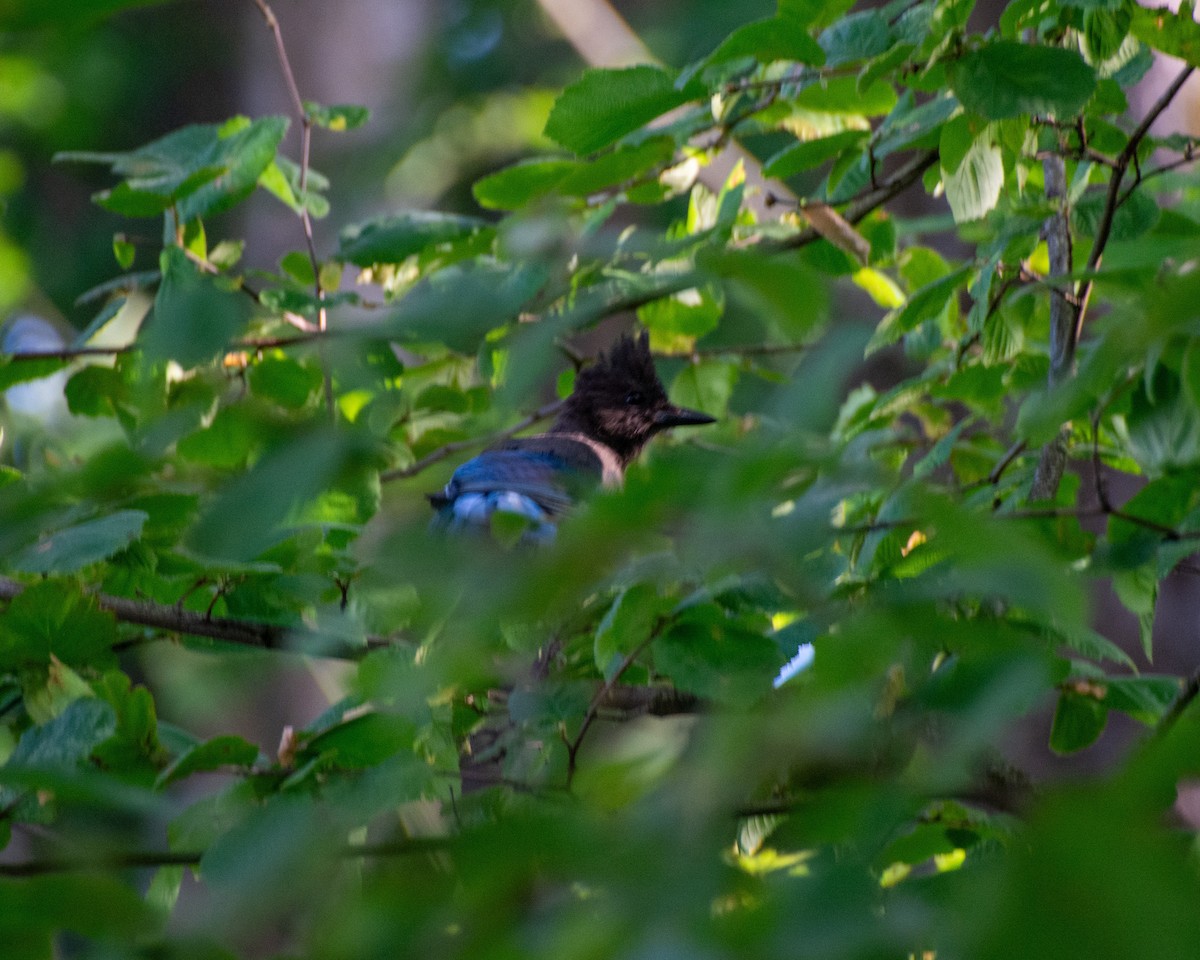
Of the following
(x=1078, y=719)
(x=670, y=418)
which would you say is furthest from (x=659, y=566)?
(x=670, y=418)

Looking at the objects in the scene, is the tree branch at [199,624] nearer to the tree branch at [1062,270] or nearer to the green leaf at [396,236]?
the green leaf at [396,236]

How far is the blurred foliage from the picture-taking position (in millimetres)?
687

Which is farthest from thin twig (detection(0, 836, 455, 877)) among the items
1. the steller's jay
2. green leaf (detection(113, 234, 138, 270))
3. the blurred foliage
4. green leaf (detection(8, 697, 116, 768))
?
the steller's jay

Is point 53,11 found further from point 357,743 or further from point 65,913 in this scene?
point 357,743

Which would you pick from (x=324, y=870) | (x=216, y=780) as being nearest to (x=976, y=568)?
(x=324, y=870)

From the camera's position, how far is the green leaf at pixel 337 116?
222 cm

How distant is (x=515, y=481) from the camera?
290 cm

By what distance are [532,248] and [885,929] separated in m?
0.73

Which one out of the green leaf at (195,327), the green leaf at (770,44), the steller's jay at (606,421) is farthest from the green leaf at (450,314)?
the steller's jay at (606,421)

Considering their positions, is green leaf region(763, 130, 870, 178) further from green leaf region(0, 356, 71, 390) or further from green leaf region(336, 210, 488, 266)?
green leaf region(0, 356, 71, 390)

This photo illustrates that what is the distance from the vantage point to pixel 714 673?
55.5 inches

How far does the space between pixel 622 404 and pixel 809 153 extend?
2.32 m

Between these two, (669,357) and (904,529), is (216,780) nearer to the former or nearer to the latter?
(669,357)

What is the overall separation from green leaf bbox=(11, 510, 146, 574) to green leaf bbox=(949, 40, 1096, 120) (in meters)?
1.08
